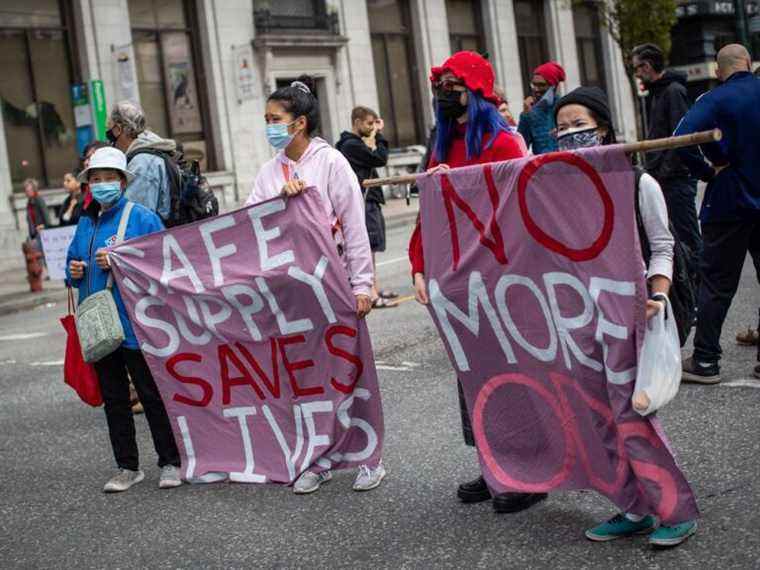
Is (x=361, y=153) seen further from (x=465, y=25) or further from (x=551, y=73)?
(x=465, y=25)

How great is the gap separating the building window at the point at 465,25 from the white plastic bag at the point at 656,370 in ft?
102

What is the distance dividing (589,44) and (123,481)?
37.2 meters

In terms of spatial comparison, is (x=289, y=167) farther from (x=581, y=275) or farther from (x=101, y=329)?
(x=581, y=275)

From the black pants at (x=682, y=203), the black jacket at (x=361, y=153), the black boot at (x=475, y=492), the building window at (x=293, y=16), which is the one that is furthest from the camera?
the building window at (x=293, y=16)

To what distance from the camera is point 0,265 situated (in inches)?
874

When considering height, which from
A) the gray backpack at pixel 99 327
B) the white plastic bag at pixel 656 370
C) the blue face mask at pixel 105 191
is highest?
the blue face mask at pixel 105 191

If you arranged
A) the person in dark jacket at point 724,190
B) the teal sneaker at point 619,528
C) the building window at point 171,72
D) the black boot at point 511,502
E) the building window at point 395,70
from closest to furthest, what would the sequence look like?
the teal sneaker at point 619,528 → the black boot at point 511,502 → the person in dark jacket at point 724,190 → the building window at point 171,72 → the building window at point 395,70

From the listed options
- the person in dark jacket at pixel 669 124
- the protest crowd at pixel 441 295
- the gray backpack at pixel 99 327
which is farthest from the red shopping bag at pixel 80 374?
the person in dark jacket at pixel 669 124

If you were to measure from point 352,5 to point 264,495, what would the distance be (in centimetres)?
2622

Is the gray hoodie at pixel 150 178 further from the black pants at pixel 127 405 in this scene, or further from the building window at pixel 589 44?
the building window at pixel 589 44

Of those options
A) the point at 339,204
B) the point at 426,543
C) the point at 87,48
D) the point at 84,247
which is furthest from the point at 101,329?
the point at 87,48

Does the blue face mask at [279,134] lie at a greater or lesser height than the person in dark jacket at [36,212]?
lesser

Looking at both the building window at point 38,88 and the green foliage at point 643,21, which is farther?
the green foliage at point 643,21

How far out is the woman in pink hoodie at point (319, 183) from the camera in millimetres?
5316
